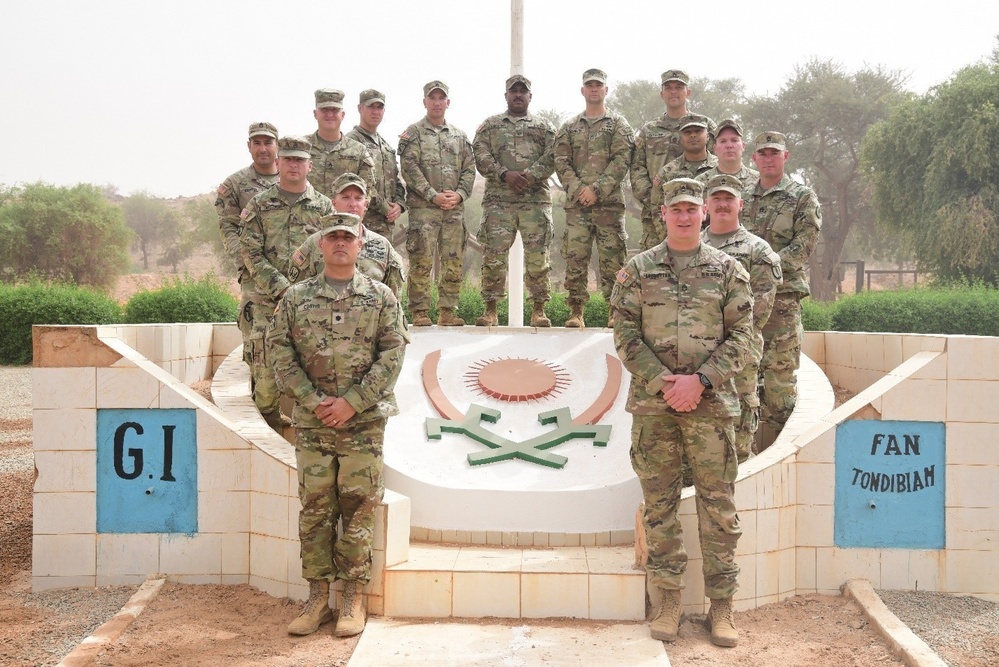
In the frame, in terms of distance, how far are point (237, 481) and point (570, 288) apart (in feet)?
12.6

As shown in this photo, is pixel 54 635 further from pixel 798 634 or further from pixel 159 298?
pixel 159 298

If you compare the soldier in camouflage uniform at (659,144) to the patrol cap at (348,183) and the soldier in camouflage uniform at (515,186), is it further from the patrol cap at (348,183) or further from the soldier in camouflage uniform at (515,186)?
the patrol cap at (348,183)

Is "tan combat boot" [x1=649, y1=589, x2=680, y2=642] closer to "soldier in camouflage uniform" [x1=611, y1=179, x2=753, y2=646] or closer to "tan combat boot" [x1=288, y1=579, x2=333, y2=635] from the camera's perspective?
"soldier in camouflage uniform" [x1=611, y1=179, x2=753, y2=646]

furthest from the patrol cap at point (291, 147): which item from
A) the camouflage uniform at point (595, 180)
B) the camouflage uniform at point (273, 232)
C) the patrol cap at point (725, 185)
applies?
the patrol cap at point (725, 185)

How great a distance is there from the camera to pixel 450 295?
8164 mm

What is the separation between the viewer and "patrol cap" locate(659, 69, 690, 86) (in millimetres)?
7258

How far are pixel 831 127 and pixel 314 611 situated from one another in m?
32.3

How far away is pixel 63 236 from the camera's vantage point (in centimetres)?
3512

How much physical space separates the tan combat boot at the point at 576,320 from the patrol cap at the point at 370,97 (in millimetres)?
2512

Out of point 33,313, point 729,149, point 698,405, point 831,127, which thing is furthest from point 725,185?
point 831,127

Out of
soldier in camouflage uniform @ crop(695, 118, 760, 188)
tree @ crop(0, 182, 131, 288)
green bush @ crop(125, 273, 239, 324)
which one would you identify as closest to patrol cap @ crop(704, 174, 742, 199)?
soldier in camouflage uniform @ crop(695, 118, 760, 188)

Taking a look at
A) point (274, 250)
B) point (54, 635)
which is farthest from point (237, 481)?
point (274, 250)

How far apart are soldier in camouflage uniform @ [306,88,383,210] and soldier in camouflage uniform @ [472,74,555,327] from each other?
45.2 inches

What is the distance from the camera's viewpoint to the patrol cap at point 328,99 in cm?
730
